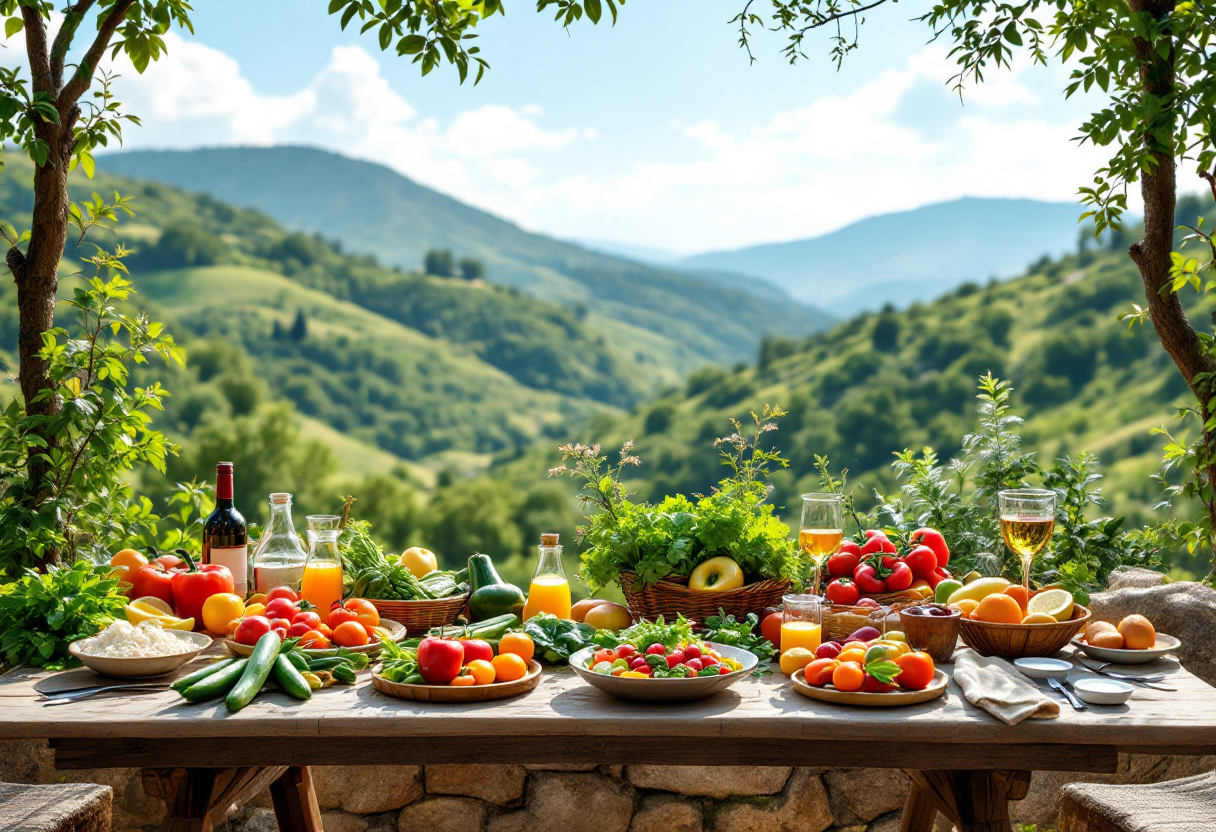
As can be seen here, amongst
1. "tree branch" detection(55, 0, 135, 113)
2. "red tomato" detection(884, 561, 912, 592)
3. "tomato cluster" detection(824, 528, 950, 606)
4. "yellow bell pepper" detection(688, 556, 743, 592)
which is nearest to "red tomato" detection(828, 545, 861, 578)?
"tomato cluster" detection(824, 528, 950, 606)

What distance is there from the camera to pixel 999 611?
2.50 meters

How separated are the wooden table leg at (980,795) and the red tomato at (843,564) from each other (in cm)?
67

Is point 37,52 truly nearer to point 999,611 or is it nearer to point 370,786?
point 370,786

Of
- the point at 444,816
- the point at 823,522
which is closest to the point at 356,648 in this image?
the point at 444,816

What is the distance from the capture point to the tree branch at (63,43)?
318cm

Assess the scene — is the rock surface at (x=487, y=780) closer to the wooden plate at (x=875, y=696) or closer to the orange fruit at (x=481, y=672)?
the orange fruit at (x=481, y=672)

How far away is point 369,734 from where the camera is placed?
7.01 feet

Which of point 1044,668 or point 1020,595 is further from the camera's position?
point 1020,595

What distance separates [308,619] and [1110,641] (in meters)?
1.94

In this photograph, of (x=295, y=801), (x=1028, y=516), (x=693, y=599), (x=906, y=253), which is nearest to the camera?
(x=1028, y=516)

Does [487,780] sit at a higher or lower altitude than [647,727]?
lower

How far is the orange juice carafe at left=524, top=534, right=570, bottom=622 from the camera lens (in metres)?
2.80

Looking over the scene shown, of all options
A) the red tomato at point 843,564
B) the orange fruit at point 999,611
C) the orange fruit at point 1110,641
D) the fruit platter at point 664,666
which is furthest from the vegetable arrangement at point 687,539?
the orange fruit at point 1110,641

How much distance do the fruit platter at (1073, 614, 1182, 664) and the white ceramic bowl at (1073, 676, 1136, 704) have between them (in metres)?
0.23
